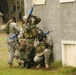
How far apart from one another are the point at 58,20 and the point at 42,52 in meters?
1.07

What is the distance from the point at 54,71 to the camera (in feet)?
31.1

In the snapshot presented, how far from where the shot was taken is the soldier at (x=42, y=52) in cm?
987

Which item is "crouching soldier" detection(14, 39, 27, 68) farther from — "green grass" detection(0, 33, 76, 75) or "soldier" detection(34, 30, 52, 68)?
"soldier" detection(34, 30, 52, 68)

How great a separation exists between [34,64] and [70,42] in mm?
1730

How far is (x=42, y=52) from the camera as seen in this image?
1001 centimetres

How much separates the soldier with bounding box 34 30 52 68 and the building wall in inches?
13.7

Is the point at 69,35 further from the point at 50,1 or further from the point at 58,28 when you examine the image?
the point at 50,1

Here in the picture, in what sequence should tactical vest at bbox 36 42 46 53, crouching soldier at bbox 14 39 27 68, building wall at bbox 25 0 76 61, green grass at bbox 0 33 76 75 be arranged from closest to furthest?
green grass at bbox 0 33 76 75 → building wall at bbox 25 0 76 61 → tactical vest at bbox 36 42 46 53 → crouching soldier at bbox 14 39 27 68

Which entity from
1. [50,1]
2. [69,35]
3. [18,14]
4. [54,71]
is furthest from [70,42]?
[18,14]

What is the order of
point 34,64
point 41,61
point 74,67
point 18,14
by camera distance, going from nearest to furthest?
point 74,67 < point 41,61 < point 34,64 < point 18,14

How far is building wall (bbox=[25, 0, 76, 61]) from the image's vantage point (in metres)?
9.60

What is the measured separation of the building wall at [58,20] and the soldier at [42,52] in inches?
13.7

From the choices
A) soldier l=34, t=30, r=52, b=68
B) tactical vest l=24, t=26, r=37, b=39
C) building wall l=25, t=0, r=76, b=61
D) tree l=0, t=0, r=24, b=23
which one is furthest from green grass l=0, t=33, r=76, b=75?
tree l=0, t=0, r=24, b=23

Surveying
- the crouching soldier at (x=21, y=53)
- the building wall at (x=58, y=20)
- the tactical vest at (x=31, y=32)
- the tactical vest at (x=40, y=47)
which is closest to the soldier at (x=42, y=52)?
the tactical vest at (x=40, y=47)
